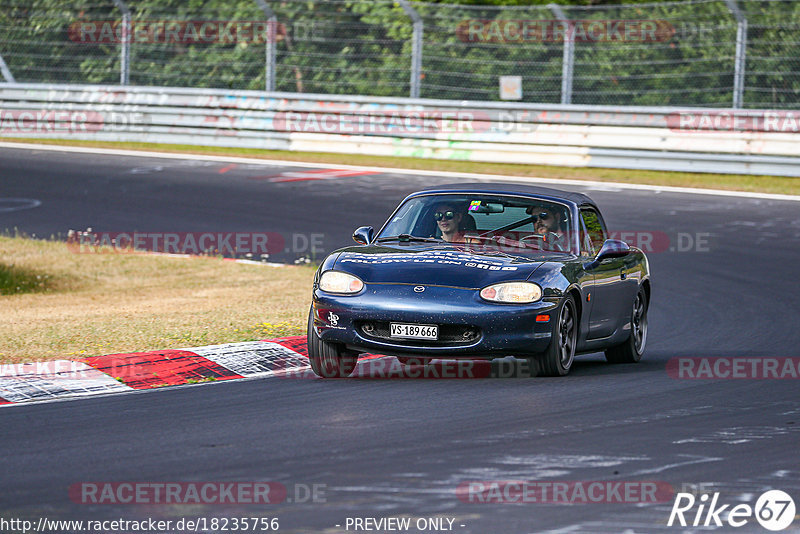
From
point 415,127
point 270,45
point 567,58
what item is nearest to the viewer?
point 567,58

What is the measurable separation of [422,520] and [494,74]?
19641 mm

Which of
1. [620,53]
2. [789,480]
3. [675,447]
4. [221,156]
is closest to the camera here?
[789,480]

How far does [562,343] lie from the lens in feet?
29.5

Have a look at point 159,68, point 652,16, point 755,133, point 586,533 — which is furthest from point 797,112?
point 586,533

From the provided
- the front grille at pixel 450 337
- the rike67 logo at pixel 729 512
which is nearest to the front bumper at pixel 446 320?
the front grille at pixel 450 337

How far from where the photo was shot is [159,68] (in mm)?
27500

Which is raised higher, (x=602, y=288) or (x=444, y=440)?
(x=602, y=288)

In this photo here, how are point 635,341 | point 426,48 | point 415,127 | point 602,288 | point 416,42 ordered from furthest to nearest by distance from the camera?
point 415,127
point 426,48
point 416,42
point 635,341
point 602,288

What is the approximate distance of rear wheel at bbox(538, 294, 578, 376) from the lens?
28.7 ft

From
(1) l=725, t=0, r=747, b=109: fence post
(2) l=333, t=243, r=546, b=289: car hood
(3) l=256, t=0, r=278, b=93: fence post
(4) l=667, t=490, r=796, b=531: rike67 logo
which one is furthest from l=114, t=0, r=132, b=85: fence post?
(4) l=667, t=490, r=796, b=531: rike67 logo

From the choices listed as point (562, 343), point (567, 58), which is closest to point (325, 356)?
point (562, 343)

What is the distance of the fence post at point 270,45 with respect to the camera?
25.6m

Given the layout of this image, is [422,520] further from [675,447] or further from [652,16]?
[652,16]

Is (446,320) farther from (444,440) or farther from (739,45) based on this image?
(739,45)
